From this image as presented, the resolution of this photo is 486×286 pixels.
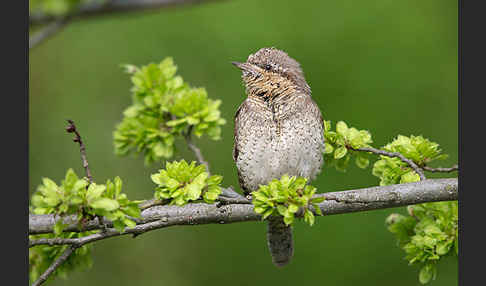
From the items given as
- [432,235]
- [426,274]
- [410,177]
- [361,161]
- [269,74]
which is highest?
[269,74]

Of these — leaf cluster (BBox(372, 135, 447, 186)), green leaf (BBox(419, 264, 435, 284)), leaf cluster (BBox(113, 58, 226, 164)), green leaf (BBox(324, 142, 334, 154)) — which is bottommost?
green leaf (BBox(419, 264, 435, 284))

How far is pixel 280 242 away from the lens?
11.2 ft

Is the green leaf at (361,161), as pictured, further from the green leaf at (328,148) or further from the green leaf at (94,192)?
the green leaf at (94,192)

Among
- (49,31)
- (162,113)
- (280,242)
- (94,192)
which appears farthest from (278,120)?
(49,31)

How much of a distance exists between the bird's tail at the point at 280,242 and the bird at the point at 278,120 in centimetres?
40

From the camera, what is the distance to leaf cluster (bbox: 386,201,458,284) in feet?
9.42

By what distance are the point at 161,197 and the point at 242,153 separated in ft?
2.73

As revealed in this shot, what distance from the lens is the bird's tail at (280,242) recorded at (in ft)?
11.2

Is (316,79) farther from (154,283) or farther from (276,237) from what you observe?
(154,283)

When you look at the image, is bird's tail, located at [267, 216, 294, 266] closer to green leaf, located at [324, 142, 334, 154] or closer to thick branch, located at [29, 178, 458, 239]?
green leaf, located at [324, 142, 334, 154]

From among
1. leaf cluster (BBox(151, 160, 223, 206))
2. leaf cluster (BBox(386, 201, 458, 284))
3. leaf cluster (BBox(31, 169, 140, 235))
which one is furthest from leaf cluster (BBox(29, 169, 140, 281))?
leaf cluster (BBox(386, 201, 458, 284))

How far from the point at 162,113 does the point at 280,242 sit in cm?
97

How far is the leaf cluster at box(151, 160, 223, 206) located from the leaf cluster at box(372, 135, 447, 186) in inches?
34.3

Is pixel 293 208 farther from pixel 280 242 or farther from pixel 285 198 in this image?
pixel 280 242
